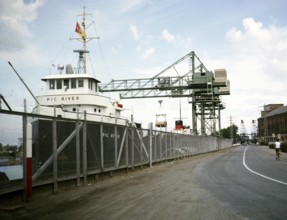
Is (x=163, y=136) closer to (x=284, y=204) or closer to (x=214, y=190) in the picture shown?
(x=214, y=190)

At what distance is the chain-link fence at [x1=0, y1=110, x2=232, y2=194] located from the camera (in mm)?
9547

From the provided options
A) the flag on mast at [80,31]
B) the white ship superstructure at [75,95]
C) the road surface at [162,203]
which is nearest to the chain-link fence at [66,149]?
the road surface at [162,203]

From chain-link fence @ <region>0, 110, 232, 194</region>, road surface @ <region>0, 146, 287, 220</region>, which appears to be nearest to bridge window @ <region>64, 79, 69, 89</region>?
chain-link fence @ <region>0, 110, 232, 194</region>

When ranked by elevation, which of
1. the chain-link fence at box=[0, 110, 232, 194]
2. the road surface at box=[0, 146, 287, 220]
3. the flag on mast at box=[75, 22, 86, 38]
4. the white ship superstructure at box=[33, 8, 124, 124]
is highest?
the flag on mast at box=[75, 22, 86, 38]

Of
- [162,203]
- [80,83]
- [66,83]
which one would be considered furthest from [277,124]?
[162,203]

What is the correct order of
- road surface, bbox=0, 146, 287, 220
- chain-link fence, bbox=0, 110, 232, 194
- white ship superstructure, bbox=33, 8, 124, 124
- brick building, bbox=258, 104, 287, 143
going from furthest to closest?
brick building, bbox=258, 104, 287, 143 < white ship superstructure, bbox=33, 8, 124, 124 < chain-link fence, bbox=0, 110, 232, 194 < road surface, bbox=0, 146, 287, 220

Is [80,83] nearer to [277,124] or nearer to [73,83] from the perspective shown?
[73,83]

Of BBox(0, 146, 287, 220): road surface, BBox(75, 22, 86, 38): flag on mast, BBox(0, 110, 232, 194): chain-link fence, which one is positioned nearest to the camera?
BBox(0, 146, 287, 220): road surface

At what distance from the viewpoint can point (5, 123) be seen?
932 centimetres

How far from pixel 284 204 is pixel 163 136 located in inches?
784

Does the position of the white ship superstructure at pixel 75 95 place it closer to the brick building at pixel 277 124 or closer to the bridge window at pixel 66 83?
the bridge window at pixel 66 83

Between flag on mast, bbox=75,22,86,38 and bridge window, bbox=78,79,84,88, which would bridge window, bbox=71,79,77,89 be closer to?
bridge window, bbox=78,79,84,88

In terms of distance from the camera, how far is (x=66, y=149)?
494 inches

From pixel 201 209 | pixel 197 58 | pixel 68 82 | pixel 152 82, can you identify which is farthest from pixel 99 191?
pixel 197 58
